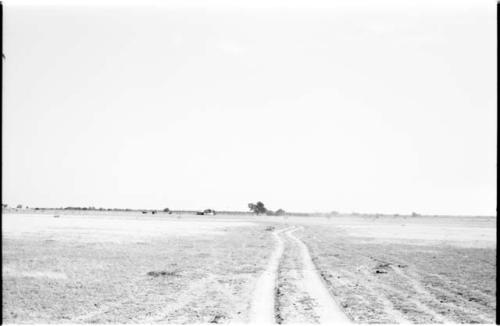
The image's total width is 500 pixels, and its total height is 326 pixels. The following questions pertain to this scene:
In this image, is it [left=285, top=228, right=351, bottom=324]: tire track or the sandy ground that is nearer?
[left=285, top=228, right=351, bottom=324]: tire track

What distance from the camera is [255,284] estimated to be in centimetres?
1574

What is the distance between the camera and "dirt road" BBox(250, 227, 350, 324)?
10839 millimetres

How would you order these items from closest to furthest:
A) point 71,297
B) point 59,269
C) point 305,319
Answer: point 305,319
point 71,297
point 59,269

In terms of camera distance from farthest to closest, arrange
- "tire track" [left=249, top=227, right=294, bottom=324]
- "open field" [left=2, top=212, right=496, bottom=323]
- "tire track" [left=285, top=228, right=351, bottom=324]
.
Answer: "open field" [left=2, top=212, right=496, bottom=323], "tire track" [left=285, top=228, right=351, bottom=324], "tire track" [left=249, top=227, right=294, bottom=324]

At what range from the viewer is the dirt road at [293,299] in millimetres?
10839

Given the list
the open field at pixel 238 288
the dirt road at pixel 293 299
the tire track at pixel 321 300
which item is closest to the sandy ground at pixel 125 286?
the open field at pixel 238 288

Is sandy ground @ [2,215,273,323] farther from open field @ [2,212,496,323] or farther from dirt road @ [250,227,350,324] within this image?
dirt road @ [250,227,350,324]

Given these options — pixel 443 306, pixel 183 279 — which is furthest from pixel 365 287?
pixel 183 279

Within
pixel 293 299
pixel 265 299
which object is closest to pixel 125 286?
pixel 265 299

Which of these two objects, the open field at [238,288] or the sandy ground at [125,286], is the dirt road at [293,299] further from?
the sandy ground at [125,286]

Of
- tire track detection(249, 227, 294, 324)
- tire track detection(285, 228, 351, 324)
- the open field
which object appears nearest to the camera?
tire track detection(249, 227, 294, 324)

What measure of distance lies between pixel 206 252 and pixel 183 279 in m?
10.6

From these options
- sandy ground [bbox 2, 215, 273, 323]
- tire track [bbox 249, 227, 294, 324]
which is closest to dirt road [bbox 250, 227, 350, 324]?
tire track [bbox 249, 227, 294, 324]

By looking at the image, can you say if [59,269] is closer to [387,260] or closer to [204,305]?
[204,305]
